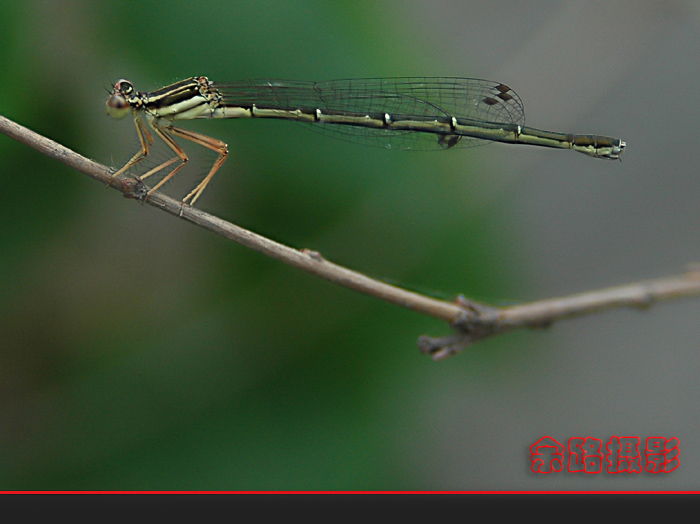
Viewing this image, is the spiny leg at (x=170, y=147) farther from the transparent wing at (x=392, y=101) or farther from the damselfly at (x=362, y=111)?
the transparent wing at (x=392, y=101)

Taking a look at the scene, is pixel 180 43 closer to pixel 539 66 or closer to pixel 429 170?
pixel 429 170

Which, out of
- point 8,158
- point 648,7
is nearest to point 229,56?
point 8,158

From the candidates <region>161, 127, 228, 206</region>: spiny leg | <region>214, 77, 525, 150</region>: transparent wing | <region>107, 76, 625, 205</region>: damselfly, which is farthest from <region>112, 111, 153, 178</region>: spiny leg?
<region>214, 77, 525, 150</region>: transparent wing

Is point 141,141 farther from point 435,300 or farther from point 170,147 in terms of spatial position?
point 435,300

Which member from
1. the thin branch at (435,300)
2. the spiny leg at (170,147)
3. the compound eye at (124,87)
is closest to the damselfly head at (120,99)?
the compound eye at (124,87)

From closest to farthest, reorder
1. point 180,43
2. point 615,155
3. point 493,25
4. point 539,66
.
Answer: point 180,43
point 615,155
point 539,66
point 493,25

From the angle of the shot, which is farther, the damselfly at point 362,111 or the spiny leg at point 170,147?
the damselfly at point 362,111

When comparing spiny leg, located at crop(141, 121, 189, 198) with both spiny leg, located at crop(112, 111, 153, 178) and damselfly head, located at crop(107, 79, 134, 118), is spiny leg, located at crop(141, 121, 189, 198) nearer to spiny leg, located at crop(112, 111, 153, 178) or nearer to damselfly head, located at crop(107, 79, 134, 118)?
spiny leg, located at crop(112, 111, 153, 178)
